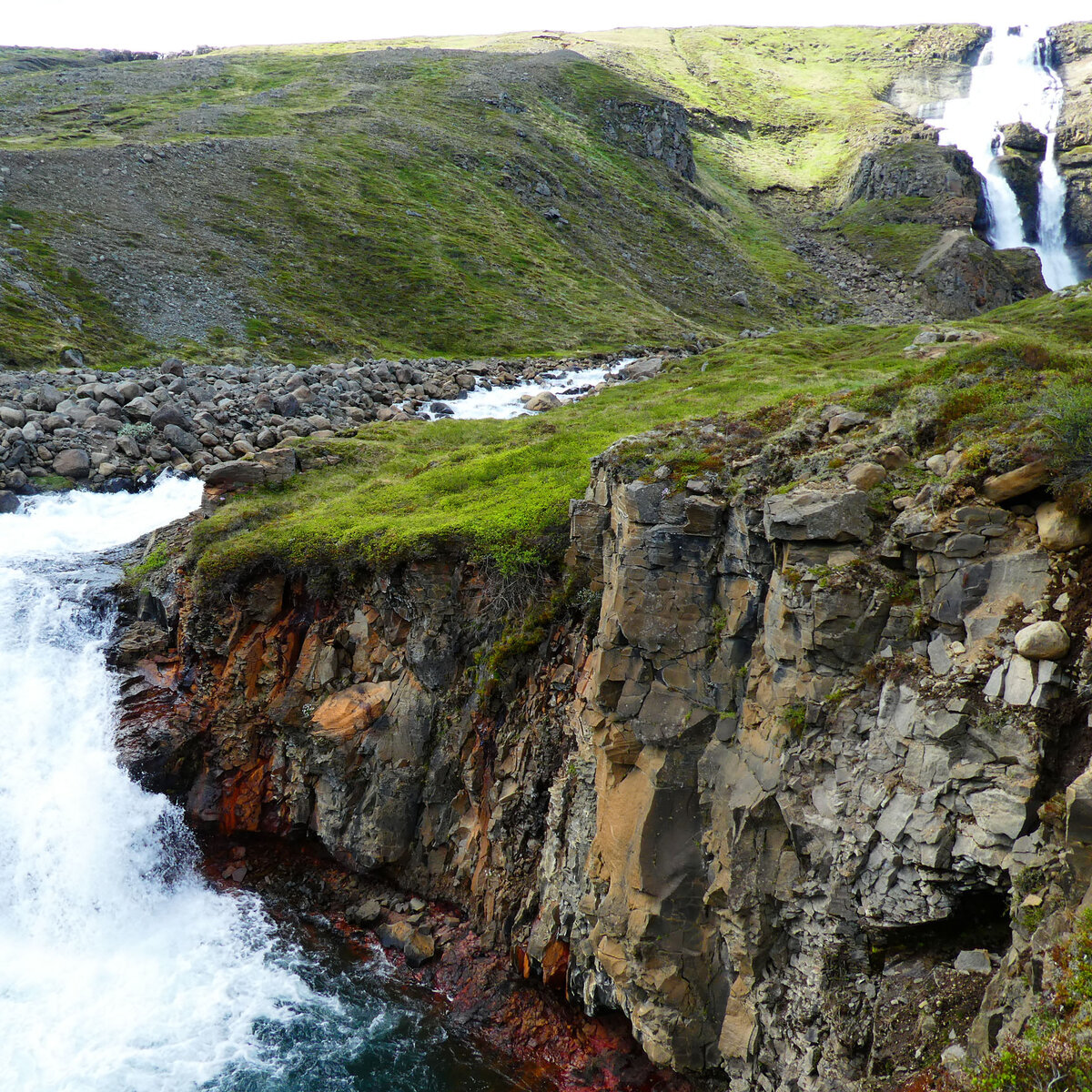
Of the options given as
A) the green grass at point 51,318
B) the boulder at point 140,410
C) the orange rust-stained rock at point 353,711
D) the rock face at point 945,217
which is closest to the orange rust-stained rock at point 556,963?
the orange rust-stained rock at point 353,711

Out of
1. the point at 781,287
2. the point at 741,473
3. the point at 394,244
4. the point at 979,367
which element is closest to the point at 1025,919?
the point at 741,473

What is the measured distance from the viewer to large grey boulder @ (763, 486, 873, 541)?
12414mm

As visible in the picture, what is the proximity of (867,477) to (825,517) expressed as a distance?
3.55 ft

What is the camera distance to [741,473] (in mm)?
15016

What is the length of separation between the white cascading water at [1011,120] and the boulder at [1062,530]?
366 ft

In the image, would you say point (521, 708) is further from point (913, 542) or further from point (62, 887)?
point (62, 887)

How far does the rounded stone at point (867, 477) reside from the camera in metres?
12.8

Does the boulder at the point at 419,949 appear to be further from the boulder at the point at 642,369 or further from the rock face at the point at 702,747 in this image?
the boulder at the point at 642,369

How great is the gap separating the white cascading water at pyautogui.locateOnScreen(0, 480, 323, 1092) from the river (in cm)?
4

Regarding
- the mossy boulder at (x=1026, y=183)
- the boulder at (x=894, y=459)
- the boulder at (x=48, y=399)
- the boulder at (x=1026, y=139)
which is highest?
the boulder at (x=1026, y=139)

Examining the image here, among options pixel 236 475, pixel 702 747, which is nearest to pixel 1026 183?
pixel 236 475

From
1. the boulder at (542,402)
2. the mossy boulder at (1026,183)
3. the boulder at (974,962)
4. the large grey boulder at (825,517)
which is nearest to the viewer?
the boulder at (974,962)

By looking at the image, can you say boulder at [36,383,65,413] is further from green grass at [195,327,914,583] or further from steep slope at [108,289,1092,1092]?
steep slope at [108,289,1092,1092]

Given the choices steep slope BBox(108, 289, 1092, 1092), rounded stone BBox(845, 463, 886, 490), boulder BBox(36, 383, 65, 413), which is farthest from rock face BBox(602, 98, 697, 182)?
rounded stone BBox(845, 463, 886, 490)
